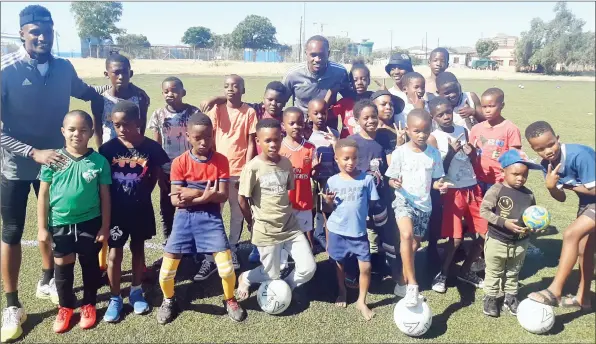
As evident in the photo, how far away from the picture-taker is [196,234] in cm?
371

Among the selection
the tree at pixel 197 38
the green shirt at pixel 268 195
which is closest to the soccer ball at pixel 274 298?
the green shirt at pixel 268 195

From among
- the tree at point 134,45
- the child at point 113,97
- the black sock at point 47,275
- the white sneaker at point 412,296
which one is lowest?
the black sock at point 47,275

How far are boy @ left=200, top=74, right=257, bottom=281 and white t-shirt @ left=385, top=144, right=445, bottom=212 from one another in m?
1.54

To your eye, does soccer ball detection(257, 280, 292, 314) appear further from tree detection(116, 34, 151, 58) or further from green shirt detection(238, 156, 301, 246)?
tree detection(116, 34, 151, 58)

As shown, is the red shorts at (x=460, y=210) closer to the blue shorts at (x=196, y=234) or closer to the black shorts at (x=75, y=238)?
the blue shorts at (x=196, y=234)

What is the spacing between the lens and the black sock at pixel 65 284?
355 cm

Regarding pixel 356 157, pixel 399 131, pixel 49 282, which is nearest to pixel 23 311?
pixel 49 282

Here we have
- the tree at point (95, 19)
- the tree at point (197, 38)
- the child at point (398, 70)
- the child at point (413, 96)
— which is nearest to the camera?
the child at point (413, 96)

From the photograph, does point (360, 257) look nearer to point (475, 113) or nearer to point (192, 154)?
point (192, 154)

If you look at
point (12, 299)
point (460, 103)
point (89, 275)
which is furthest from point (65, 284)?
point (460, 103)

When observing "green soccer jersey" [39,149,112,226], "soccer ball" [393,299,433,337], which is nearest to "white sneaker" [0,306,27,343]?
"green soccer jersey" [39,149,112,226]

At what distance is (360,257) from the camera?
12.7 feet

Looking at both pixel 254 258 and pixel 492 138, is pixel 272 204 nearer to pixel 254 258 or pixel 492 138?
pixel 254 258

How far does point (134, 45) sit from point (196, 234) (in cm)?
4746
